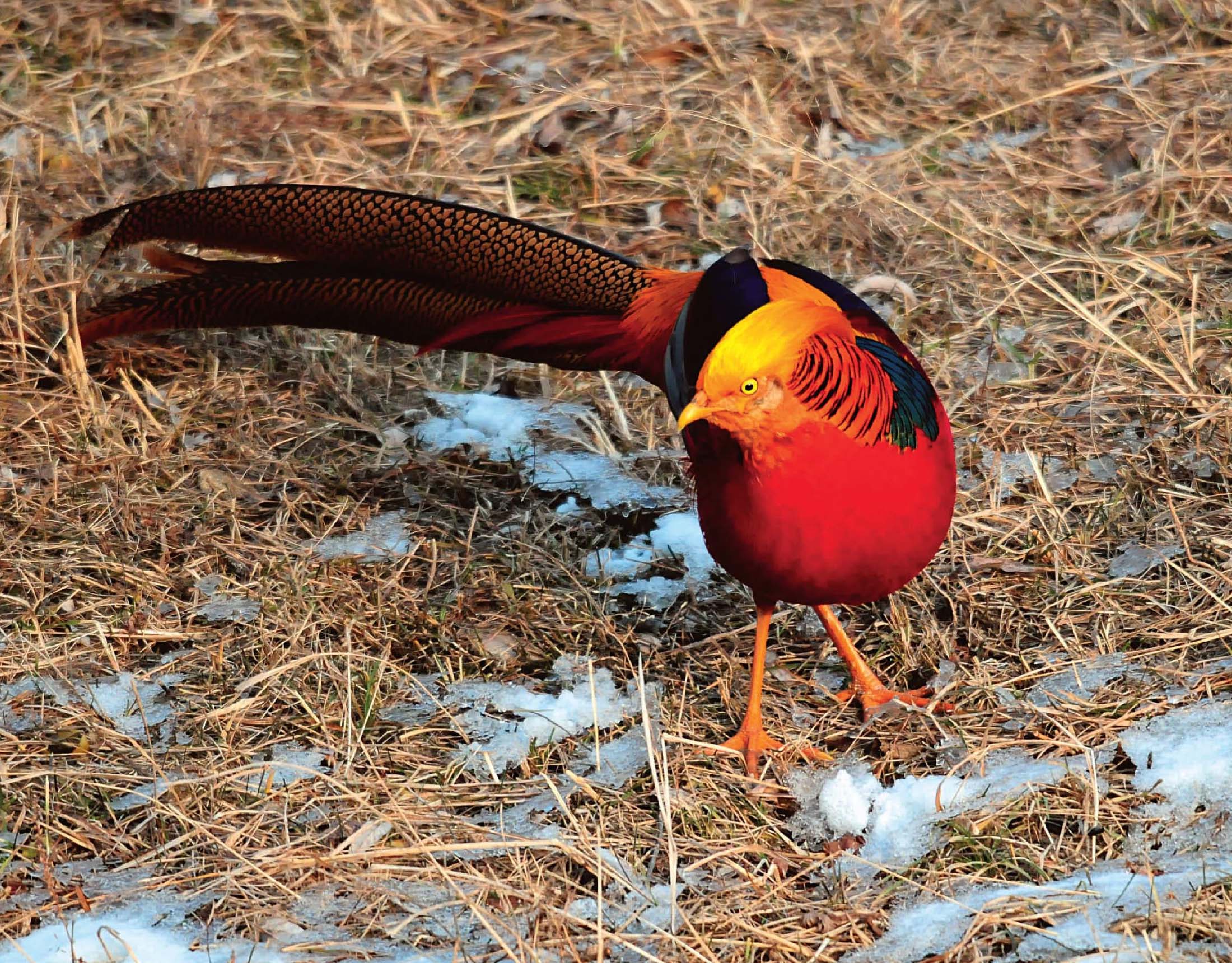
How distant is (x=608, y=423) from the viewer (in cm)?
382

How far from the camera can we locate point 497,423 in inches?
151

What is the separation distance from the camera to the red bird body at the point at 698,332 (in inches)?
90.4

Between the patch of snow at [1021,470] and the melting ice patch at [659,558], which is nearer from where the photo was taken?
the melting ice patch at [659,558]

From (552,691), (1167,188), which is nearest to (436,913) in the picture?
(552,691)

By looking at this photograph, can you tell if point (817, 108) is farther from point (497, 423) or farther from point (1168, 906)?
point (1168, 906)

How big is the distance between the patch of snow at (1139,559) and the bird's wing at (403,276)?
1.06 m

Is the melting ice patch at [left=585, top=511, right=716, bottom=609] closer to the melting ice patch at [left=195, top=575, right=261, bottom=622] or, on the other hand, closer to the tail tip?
the melting ice patch at [left=195, top=575, right=261, bottom=622]

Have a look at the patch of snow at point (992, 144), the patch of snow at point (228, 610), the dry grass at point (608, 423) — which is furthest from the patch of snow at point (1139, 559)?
the patch of snow at point (992, 144)

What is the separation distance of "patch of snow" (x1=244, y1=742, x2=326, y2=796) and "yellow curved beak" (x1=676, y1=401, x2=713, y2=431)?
91 centimetres

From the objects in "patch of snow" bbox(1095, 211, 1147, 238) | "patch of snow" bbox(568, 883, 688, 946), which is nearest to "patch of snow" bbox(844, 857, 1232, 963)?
"patch of snow" bbox(568, 883, 688, 946)

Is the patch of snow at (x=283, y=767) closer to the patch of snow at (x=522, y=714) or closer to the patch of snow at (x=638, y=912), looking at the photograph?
the patch of snow at (x=522, y=714)

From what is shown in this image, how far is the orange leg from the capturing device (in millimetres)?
2707

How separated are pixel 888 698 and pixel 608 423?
4.17 feet

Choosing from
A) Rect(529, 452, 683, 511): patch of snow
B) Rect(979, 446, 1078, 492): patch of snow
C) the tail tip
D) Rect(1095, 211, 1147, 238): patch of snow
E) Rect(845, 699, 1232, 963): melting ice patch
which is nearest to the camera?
Rect(845, 699, 1232, 963): melting ice patch
